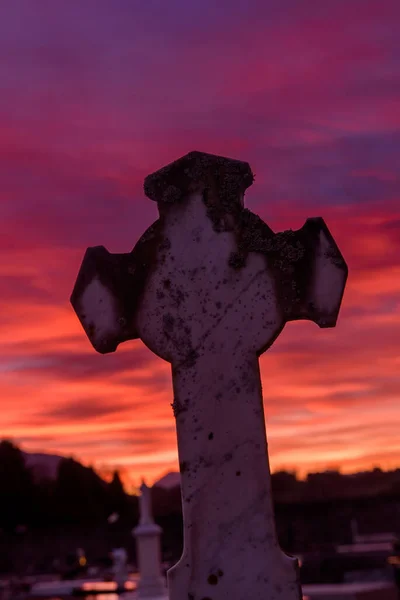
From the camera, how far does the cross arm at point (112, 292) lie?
3879 millimetres

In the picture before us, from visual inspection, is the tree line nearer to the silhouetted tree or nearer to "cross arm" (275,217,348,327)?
the silhouetted tree

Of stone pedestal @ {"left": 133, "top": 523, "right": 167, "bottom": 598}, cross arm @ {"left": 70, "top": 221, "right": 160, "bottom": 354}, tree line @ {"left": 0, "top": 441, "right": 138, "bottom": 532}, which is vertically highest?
tree line @ {"left": 0, "top": 441, "right": 138, "bottom": 532}

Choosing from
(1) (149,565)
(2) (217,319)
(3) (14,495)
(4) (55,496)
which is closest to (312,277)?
(2) (217,319)

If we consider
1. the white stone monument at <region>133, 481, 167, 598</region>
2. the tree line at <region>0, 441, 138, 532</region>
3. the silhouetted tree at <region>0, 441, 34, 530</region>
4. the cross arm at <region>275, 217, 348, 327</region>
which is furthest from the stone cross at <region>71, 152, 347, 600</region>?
the silhouetted tree at <region>0, 441, 34, 530</region>

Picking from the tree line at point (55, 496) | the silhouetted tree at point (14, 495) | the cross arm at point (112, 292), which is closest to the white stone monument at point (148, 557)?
the cross arm at point (112, 292)

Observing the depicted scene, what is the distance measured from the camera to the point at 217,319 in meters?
3.76

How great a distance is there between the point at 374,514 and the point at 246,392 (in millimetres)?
34446

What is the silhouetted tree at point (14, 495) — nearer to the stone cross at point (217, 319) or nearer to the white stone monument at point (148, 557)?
the white stone monument at point (148, 557)

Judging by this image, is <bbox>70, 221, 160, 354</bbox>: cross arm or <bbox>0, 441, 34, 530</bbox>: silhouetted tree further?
<bbox>0, 441, 34, 530</bbox>: silhouetted tree

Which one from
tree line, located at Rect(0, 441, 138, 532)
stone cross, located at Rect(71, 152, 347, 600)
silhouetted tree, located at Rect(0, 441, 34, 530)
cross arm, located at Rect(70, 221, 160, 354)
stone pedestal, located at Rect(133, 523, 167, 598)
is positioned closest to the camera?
stone cross, located at Rect(71, 152, 347, 600)

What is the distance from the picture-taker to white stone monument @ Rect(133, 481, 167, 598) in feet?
54.9

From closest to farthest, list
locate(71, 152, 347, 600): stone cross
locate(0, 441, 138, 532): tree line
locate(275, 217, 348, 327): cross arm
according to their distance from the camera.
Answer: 1. locate(71, 152, 347, 600): stone cross
2. locate(275, 217, 348, 327): cross arm
3. locate(0, 441, 138, 532): tree line

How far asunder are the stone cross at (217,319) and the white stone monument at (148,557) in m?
13.6

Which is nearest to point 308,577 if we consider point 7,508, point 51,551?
point 51,551
